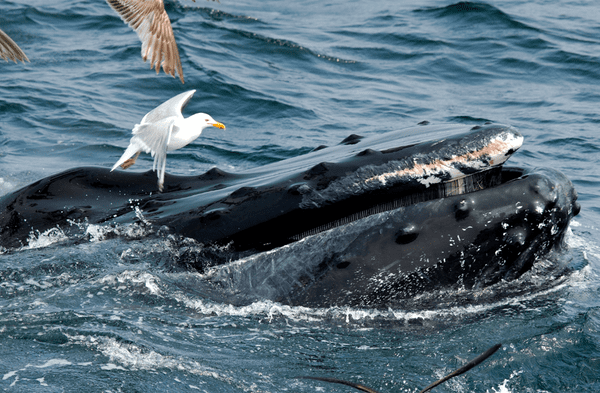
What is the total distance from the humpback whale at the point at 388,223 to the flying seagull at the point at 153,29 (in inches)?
124

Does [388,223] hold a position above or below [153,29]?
below

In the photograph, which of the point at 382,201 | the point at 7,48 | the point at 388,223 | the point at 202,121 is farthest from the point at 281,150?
the point at 388,223

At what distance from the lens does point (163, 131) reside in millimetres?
6418

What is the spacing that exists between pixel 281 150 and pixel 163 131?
16.8ft

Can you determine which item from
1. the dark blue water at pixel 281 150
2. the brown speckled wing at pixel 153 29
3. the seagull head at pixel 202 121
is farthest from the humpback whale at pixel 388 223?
the brown speckled wing at pixel 153 29

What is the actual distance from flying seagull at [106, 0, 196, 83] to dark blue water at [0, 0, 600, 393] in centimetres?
209

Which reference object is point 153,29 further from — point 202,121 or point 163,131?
point 163,131

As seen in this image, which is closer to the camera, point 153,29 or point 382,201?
point 382,201

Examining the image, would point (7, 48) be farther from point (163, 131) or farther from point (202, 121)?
point (202, 121)

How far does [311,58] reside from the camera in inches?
687

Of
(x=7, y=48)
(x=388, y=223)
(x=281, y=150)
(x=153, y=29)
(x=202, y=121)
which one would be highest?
(x=7, y=48)

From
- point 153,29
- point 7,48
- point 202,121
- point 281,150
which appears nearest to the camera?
point 7,48

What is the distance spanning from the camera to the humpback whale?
4.61 metres

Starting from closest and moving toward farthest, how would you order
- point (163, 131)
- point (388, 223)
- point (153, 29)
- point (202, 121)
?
point (388, 223)
point (163, 131)
point (202, 121)
point (153, 29)
